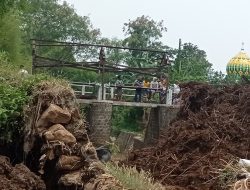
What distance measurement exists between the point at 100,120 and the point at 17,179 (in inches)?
552

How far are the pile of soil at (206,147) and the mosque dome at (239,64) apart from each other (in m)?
15.5

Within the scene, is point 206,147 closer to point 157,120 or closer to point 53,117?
point 53,117

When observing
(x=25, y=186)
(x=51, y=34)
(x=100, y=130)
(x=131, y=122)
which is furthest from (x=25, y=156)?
(x=51, y=34)

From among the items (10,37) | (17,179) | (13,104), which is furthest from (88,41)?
(17,179)

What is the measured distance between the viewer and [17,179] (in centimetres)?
673

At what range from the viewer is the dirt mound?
654 centimetres

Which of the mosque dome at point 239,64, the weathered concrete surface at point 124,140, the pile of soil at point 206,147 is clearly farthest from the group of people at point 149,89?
the pile of soil at point 206,147

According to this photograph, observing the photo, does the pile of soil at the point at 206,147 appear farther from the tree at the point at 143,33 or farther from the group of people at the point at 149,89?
the tree at the point at 143,33

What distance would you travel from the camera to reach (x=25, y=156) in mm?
9047

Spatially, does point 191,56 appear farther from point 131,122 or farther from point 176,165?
point 176,165

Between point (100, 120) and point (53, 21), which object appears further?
point (53, 21)

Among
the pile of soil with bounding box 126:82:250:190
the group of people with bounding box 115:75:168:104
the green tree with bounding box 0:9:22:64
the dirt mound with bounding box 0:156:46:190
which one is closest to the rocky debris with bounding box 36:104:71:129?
the dirt mound with bounding box 0:156:46:190

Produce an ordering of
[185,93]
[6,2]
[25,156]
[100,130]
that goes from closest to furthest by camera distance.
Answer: [25,156], [185,93], [6,2], [100,130]

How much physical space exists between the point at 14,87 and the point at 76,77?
23.2 metres
